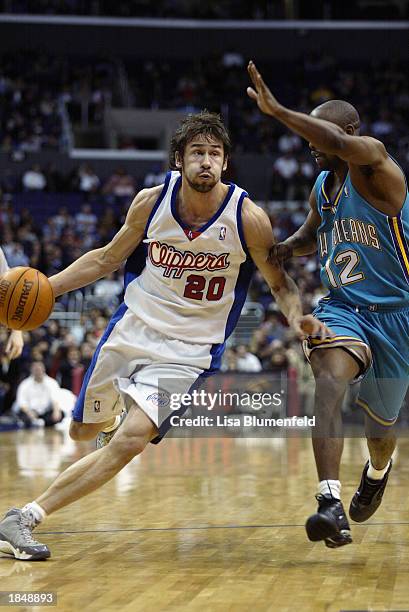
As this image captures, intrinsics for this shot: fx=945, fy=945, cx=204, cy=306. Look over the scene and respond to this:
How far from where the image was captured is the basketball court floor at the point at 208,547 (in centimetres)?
390

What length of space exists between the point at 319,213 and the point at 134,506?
262 cm

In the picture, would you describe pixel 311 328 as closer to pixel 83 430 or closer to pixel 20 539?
pixel 83 430

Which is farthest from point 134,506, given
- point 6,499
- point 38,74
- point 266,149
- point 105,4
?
Result: point 105,4

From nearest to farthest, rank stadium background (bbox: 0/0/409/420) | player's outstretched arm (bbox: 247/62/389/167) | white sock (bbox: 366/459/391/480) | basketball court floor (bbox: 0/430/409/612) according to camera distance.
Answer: basketball court floor (bbox: 0/430/409/612)
player's outstretched arm (bbox: 247/62/389/167)
white sock (bbox: 366/459/391/480)
stadium background (bbox: 0/0/409/420)

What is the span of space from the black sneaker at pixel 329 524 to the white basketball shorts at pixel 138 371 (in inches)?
37.5

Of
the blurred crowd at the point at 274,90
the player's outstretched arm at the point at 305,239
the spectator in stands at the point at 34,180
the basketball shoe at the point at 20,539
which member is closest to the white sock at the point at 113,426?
the basketball shoe at the point at 20,539

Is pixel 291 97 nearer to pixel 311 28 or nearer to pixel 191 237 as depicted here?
pixel 311 28

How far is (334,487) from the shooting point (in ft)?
14.3

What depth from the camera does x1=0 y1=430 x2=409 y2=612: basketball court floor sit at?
3900mm

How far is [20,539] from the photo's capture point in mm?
4727

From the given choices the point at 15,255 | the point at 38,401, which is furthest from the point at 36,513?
the point at 15,255

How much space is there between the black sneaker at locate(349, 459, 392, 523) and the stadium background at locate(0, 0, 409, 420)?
44.9ft

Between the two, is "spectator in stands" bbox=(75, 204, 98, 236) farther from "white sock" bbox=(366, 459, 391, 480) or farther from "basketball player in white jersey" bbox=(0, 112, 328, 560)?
"white sock" bbox=(366, 459, 391, 480)

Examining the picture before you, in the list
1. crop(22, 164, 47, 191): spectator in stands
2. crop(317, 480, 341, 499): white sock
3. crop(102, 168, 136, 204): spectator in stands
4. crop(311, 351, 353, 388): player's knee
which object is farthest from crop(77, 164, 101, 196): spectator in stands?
crop(317, 480, 341, 499): white sock
